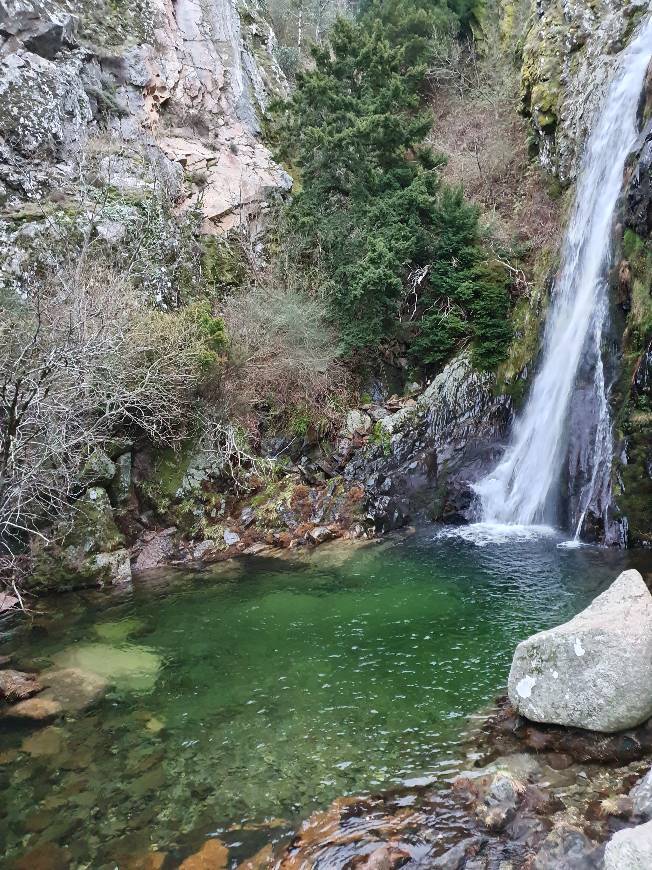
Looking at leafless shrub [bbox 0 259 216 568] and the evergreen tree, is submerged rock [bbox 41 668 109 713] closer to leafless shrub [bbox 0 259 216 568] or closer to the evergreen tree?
leafless shrub [bbox 0 259 216 568]

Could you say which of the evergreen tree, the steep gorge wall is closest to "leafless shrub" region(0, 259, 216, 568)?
the evergreen tree

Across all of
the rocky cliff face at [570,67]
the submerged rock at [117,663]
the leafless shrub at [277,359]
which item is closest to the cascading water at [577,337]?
the rocky cliff face at [570,67]

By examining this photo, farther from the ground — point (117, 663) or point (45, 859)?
point (117, 663)

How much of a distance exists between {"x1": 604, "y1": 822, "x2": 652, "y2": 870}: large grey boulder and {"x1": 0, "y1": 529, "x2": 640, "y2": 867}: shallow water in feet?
6.75

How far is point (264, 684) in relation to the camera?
7348 mm

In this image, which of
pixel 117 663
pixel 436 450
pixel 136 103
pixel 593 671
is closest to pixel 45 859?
pixel 117 663

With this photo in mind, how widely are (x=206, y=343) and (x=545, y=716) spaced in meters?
10.9

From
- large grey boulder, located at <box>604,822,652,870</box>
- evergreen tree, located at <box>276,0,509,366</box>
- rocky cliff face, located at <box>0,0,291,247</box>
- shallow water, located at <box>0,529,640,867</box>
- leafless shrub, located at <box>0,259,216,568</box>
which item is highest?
rocky cliff face, located at <box>0,0,291,247</box>

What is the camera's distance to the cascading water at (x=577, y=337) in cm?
1234

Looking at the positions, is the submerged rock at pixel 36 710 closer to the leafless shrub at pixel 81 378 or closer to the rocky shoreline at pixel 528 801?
the rocky shoreline at pixel 528 801

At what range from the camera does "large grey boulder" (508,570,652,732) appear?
5.32 meters

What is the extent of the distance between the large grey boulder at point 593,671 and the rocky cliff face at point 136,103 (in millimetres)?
15626

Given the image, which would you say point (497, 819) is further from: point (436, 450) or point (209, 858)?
point (436, 450)

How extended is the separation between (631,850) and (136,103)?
24.4 meters
